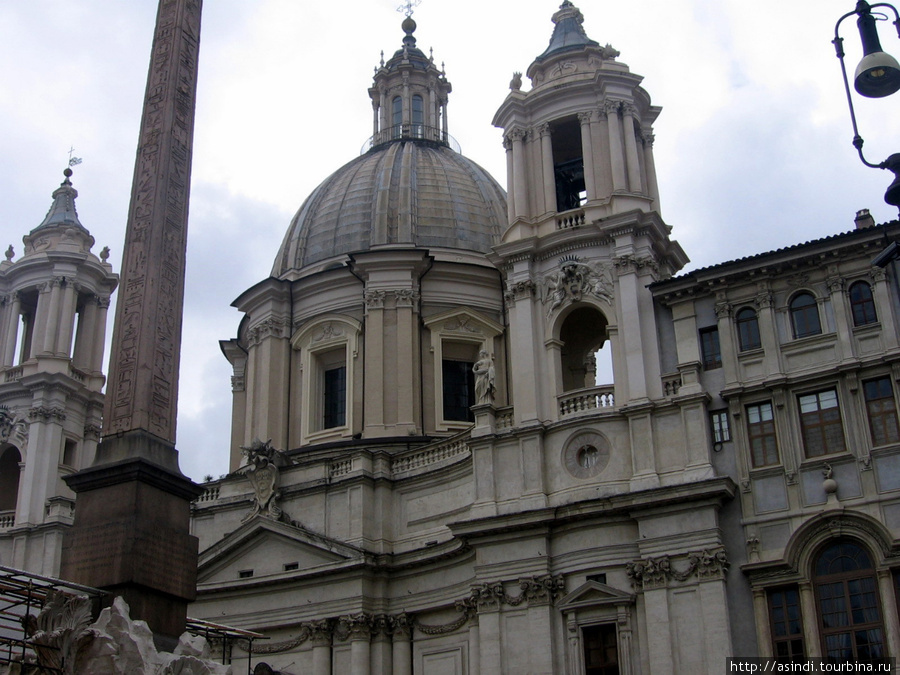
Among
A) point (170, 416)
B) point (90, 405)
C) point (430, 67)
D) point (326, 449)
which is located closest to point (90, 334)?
point (90, 405)

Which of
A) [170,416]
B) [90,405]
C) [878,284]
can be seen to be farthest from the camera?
[90,405]

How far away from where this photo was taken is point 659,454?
29.8 metres

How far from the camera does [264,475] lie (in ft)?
123

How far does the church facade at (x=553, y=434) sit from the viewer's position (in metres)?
27.7

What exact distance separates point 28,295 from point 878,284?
109 ft

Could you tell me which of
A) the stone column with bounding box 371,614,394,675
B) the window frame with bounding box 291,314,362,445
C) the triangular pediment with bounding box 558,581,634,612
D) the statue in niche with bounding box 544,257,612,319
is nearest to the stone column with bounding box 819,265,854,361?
the statue in niche with bounding box 544,257,612,319

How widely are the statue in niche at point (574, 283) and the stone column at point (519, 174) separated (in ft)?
8.99

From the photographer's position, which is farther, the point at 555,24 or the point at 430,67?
the point at 430,67

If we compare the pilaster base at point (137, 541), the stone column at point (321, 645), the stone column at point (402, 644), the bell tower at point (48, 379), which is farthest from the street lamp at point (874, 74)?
the bell tower at point (48, 379)

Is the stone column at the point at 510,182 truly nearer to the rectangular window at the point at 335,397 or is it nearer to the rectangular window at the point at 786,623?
the rectangular window at the point at 335,397

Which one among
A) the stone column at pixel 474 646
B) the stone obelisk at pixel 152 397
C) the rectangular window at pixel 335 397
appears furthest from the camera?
the rectangular window at pixel 335 397

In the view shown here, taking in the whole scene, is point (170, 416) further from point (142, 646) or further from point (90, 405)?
point (90, 405)

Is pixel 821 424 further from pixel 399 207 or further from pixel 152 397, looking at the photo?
pixel 399 207

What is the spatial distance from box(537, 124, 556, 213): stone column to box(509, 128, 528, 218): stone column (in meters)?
0.66
